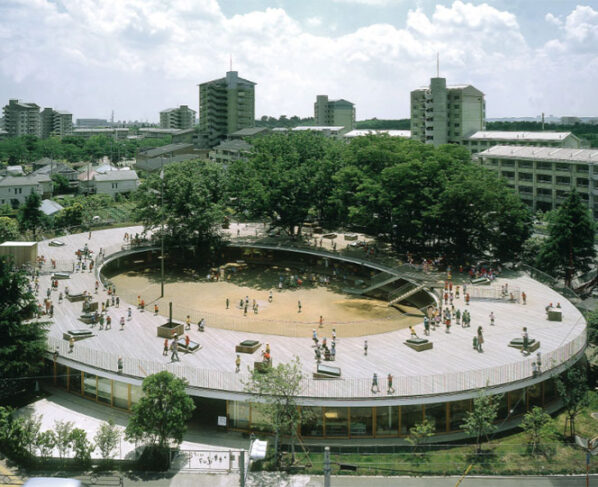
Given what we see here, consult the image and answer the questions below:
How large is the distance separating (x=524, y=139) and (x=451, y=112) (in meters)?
18.6

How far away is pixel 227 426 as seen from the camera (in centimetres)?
2908

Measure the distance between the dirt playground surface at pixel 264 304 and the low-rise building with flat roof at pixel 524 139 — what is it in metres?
60.5

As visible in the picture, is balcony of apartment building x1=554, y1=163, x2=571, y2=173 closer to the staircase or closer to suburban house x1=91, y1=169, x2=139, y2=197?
the staircase

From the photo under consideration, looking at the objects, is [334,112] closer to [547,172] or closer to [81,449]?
[547,172]

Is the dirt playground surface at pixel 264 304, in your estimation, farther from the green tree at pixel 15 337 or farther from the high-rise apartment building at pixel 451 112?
the high-rise apartment building at pixel 451 112

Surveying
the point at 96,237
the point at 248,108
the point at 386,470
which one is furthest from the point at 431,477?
the point at 248,108

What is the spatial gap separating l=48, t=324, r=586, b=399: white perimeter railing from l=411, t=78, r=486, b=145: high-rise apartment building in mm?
86522

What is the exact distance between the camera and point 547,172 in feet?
271

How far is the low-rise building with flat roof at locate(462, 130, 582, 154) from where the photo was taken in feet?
320

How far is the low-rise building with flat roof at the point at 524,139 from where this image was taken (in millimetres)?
97500

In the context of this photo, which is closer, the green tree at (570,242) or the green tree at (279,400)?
the green tree at (279,400)

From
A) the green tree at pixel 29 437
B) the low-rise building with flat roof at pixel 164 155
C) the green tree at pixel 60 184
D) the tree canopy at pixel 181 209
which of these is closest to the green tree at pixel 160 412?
the green tree at pixel 29 437

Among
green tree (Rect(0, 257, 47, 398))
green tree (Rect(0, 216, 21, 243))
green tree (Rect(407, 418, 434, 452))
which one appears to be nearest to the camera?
green tree (Rect(407, 418, 434, 452))

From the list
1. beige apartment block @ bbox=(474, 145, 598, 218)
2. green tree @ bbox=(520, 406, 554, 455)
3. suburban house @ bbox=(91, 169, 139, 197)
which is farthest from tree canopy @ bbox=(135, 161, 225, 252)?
suburban house @ bbox=(91, 169, 139, 197)
